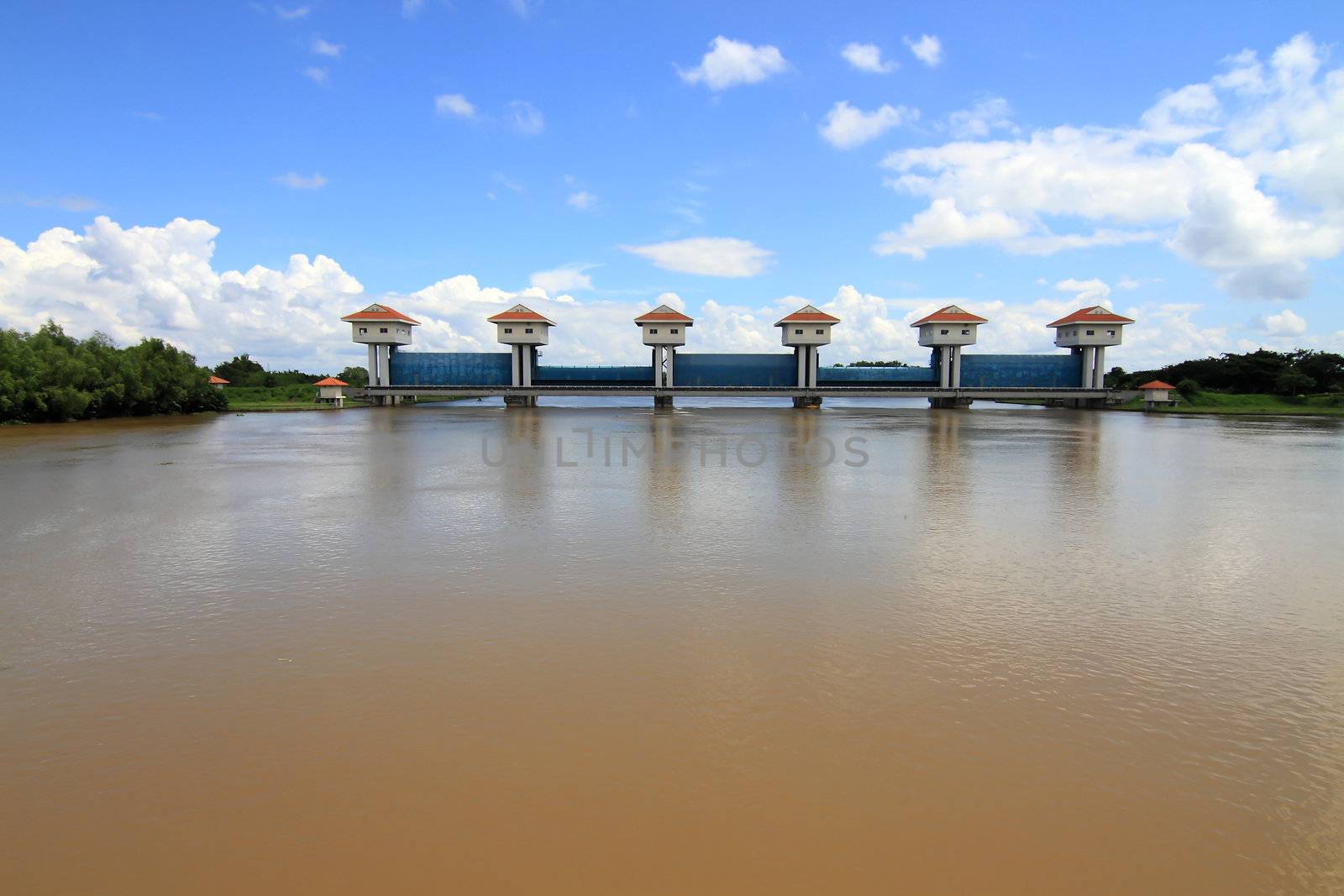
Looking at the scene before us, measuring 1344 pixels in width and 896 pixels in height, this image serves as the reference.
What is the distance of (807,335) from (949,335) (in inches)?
304

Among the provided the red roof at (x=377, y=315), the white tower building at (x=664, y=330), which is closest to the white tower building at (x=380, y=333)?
the red roof at (x=377, y=315)

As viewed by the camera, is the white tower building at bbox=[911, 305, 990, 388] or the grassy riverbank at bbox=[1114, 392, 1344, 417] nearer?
the grassy riverbank at bbox=[1114, 392, 1344, 417]

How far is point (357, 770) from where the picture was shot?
9.12 ft

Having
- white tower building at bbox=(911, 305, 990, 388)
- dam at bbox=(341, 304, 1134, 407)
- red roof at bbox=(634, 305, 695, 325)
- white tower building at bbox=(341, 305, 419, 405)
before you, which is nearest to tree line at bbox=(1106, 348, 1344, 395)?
dam at bbox=(341, 304, 1134, 407)

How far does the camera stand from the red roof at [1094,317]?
3572 cm

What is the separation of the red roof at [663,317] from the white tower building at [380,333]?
500 inches

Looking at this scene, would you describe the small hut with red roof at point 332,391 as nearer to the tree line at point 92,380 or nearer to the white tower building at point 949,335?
the tree line at point 92,380

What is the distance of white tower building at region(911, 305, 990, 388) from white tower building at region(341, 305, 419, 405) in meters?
28.0

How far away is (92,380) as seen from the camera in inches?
1016

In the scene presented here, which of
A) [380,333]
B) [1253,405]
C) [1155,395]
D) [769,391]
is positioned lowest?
[1253,405]

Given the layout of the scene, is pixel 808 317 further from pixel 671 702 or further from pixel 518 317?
pixel 671 702

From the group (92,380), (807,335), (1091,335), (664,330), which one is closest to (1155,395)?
(1091,335)

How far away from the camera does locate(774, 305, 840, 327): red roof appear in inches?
1422

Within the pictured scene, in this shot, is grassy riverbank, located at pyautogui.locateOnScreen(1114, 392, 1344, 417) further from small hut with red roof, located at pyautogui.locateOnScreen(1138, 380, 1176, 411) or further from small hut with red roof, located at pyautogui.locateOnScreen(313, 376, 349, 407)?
small hut with red roof, located at pyautogui.locateOnScreen(313, 376, 349, 407)
